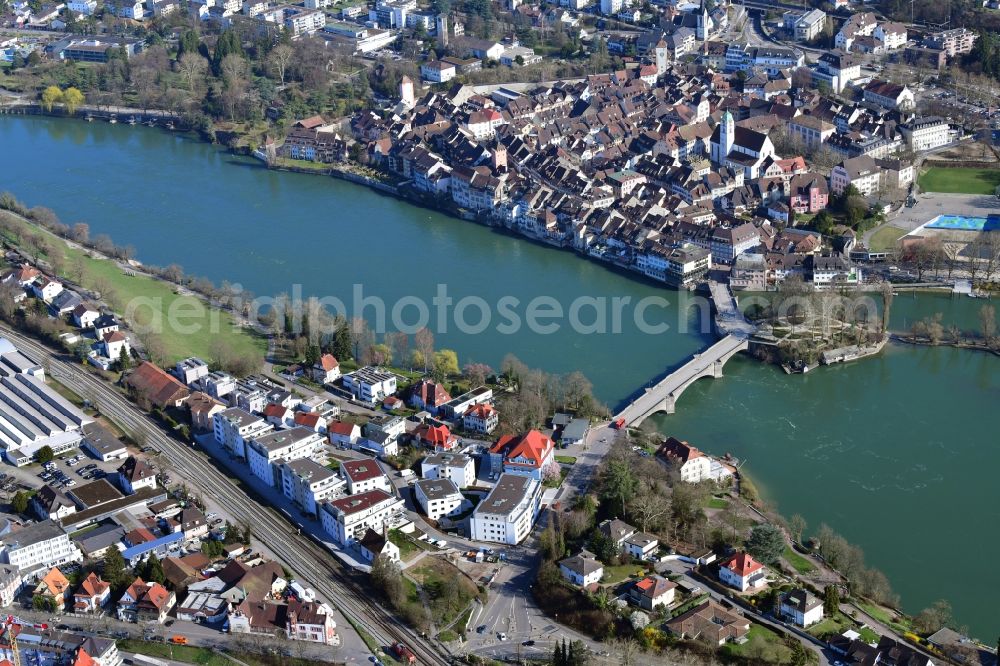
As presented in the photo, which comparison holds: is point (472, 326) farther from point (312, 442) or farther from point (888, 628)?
point (888, 628)

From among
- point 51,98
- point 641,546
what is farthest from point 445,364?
point 51,98

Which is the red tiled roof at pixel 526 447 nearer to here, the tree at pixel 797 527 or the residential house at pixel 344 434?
the residential house at pixel 344 434

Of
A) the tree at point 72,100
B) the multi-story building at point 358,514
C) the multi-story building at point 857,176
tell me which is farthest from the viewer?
the tree at point 72,100

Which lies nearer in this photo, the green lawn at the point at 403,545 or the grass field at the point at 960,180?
the green lawn at the point at 403,545

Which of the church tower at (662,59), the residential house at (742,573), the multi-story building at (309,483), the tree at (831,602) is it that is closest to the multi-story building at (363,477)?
the multi-story building at (309,483)

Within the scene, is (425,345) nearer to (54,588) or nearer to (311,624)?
(311,624)
